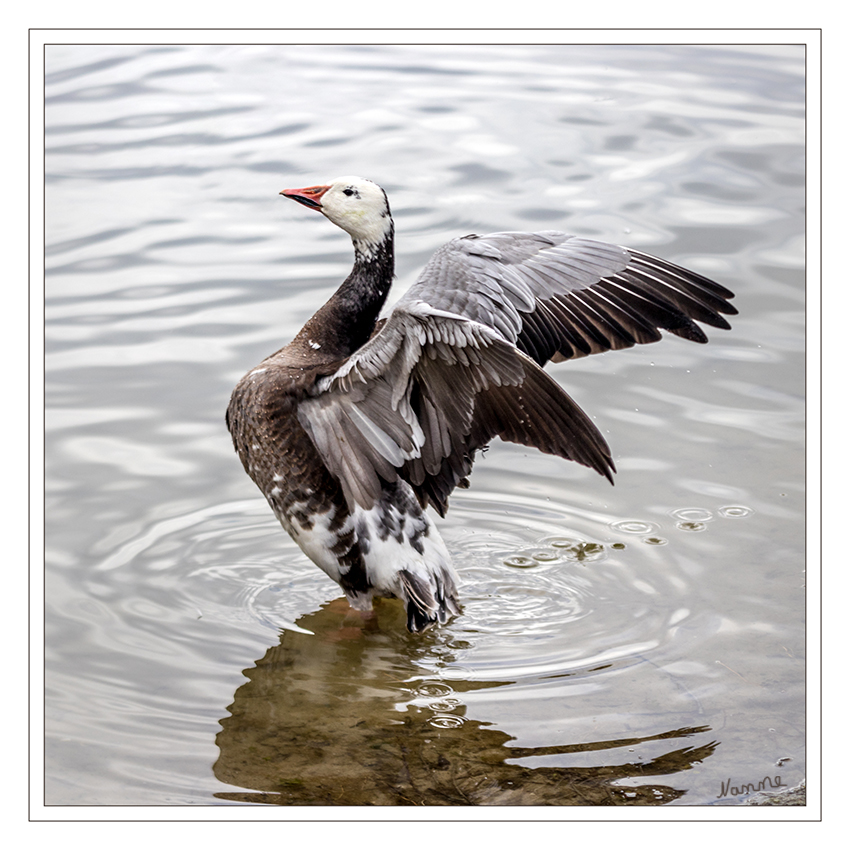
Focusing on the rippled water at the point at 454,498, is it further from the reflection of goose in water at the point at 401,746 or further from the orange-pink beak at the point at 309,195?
the orange-pink beak at the point at 309,195

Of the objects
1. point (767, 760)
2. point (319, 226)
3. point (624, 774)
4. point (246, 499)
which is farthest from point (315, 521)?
point (319, 226)

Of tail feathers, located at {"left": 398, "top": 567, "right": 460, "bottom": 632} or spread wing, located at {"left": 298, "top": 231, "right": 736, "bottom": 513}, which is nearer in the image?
spread wing, located at {"left": 298, "top": 231, "right": 736, "bottom": 513}

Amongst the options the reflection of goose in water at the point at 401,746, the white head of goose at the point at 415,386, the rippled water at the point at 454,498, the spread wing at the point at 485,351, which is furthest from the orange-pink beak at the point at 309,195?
the reflection of goose in water at the point at 401,746

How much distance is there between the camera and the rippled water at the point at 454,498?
14.4 feet

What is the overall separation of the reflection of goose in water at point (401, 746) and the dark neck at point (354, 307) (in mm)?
1453

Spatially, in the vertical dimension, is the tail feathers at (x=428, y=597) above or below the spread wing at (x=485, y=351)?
below

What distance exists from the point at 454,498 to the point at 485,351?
223 centimetres

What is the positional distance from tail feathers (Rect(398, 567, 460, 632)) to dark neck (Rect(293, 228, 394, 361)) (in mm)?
1127

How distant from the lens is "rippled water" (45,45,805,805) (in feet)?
14.4

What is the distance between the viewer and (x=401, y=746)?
14.3 feet

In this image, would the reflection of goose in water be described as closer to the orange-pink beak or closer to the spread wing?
the spread wing

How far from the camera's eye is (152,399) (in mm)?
7020

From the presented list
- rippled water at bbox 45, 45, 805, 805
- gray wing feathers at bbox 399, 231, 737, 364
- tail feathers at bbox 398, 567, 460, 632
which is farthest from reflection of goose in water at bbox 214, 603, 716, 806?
gray wing feathers at bbox 399, 231, 737, 364
